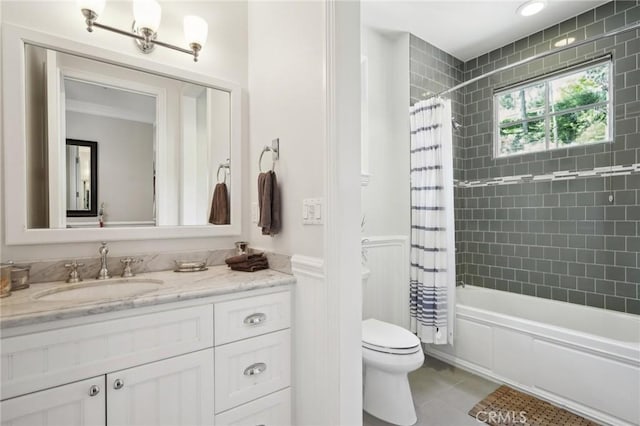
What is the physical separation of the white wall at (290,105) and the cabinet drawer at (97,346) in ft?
1.86

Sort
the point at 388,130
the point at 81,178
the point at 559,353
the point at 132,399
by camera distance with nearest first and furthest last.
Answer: the point at 132,399, the point at 81,178, the point at 559,353, the point at 388,130

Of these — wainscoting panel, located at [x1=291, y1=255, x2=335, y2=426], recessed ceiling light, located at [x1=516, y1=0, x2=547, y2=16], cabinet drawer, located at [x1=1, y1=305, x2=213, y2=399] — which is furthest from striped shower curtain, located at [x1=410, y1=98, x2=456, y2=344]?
cabinet drawer, located at [x1=1, y1=305, x2=213, y2=399]

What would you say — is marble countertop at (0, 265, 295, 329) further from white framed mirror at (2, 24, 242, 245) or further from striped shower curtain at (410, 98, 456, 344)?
striped shower curtain at (410, 98, 456, 344)

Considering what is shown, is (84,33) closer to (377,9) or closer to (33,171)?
(33,171)

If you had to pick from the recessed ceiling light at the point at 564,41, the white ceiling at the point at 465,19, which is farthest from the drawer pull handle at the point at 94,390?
the recessed ceiling light at the point at 564,41

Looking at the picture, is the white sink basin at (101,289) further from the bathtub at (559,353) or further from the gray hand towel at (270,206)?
the bathtub at (559,353)

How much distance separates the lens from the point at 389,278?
106 inches

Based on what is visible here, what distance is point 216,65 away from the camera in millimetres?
1848

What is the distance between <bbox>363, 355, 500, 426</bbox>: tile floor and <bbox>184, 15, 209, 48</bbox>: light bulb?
92.5 inches

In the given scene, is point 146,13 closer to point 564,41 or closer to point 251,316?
point 251,316

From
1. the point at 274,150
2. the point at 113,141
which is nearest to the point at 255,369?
the point at 274,150

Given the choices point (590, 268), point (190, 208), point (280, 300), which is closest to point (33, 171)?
point (190, 208)

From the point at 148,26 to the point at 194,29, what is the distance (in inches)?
8.8

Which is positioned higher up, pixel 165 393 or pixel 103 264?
pixel 103 264
